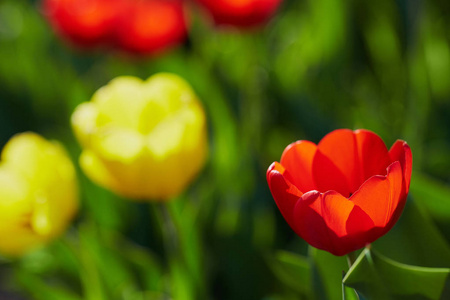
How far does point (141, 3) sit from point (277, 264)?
84 centimetres

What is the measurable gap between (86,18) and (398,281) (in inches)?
38.8

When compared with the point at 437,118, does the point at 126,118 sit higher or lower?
higher

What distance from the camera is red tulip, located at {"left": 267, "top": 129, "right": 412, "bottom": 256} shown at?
19.1 inches

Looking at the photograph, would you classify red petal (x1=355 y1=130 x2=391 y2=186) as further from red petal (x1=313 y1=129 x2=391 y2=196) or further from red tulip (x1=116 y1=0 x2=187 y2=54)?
red tulip (x1=116 y1=0 x2=187 y2=54)

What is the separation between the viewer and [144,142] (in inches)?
30.4

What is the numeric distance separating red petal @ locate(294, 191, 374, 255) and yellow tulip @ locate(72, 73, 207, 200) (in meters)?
0.29

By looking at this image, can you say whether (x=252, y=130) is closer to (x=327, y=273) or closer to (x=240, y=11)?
(x=240, y=11)

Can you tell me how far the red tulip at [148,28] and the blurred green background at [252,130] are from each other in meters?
0.06

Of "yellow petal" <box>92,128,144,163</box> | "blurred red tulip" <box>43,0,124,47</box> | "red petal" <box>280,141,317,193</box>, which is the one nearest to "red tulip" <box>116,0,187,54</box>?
"blurred red tulip" <box>43,0,124,47</box>

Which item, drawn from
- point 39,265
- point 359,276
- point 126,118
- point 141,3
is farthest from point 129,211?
point 359,276

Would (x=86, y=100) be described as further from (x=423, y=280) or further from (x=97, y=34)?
(x=423, y=280)

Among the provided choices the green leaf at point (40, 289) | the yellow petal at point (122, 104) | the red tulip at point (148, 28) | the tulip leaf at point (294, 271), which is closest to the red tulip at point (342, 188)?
the tulip leaf at point (294, 271)

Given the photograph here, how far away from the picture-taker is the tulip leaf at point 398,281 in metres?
0.59

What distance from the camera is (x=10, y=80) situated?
66.7 inches
